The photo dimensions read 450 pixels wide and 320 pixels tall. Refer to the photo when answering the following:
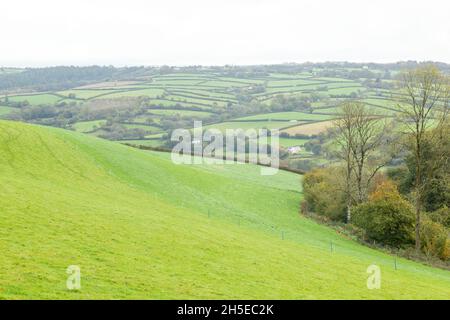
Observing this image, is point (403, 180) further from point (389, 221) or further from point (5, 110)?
point (5, 110)

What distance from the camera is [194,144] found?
8650cm

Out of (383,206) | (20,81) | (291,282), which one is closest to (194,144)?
(383,206)

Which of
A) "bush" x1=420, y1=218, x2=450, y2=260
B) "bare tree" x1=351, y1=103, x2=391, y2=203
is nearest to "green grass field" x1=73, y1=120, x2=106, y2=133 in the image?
"bare tree" x1=351, y1=103, x2=391, y2=203

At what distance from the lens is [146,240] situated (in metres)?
21.8

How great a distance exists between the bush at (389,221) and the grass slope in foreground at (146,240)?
2910mm

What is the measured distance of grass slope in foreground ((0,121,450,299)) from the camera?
15.7 meters

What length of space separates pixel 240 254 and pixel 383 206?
20475 mm

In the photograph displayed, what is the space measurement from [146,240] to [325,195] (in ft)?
106

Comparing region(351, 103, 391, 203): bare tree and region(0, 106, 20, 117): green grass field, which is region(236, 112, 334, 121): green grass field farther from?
region(0, 106, 20, 117): green grass field

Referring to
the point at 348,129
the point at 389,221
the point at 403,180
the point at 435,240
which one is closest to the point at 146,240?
the point at 389,221

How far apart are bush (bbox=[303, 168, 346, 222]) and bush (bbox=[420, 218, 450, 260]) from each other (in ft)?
38.9

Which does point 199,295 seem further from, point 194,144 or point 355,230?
point 194,144

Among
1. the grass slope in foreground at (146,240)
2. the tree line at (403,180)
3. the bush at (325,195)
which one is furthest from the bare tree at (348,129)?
the grass slope in foreground at (146,240)
